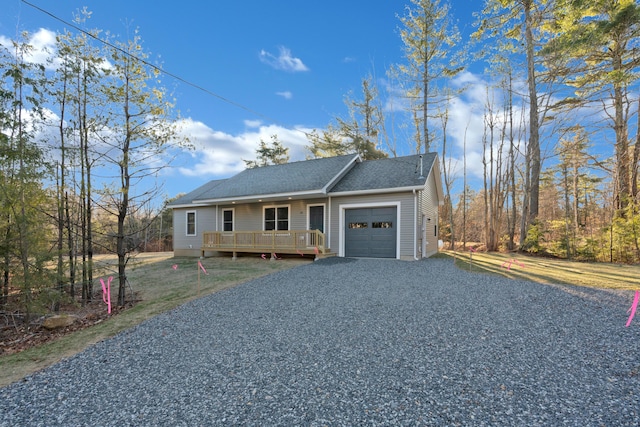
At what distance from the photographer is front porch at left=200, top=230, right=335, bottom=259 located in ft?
37.3

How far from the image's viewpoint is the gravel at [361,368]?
241 centimetres

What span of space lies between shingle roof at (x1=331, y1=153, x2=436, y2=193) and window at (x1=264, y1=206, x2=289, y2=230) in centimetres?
263

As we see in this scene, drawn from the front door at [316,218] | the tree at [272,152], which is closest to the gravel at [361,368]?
the front door at [316,218]

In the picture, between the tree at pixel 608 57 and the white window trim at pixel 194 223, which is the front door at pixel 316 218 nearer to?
the white window trim at pixel 194 223

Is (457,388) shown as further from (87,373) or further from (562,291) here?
(562,291)

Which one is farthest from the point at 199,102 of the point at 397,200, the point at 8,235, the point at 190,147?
the point at 397,200

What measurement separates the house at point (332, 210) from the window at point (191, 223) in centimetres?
87

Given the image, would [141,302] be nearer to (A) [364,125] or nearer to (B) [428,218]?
(B) [428,218]

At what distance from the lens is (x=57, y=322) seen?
546cm

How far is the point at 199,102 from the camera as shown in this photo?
915 centimetres

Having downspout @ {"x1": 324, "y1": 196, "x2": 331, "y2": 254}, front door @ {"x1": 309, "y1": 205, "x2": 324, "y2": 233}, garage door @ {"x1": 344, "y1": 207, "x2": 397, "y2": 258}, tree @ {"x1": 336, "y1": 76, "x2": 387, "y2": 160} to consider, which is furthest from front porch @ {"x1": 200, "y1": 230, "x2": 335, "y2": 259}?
tree @ {"x1": 336, "y1": 76, "x2": 387, "y2": 160}

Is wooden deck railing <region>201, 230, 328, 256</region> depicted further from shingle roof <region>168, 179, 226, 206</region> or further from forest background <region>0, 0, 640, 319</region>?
shingle roof <region>168, 179, 226, 206</region>

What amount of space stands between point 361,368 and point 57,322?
5918 millimetres

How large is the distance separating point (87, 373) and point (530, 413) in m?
4.50
